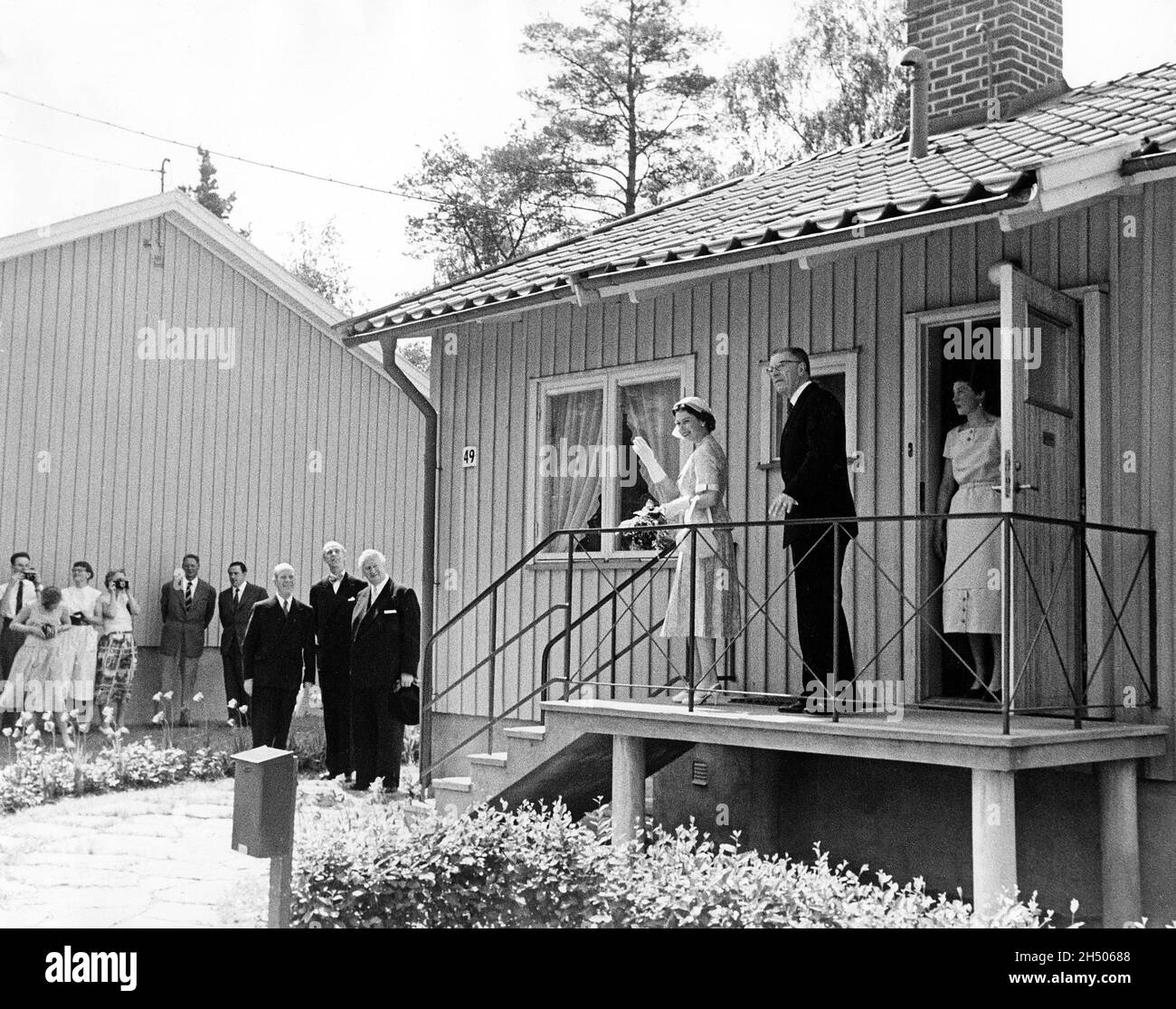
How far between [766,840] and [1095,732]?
2.56 m

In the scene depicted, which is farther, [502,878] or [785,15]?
[785,15]

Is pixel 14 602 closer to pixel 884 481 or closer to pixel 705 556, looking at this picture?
pixel 705 556

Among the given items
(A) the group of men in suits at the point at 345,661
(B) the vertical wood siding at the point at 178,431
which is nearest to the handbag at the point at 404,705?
(A) the group of men in suits at the point at 345,661

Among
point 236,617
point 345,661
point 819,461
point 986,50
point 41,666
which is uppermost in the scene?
point 986,50

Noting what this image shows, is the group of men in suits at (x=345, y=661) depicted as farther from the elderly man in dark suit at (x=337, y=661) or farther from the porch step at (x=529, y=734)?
the porch step at (x=529, y=734)

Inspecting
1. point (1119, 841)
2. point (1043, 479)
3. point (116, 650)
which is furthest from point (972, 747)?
point (116, 650)

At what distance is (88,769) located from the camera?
37.4 feet

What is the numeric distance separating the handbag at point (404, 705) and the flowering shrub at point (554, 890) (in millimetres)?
3746

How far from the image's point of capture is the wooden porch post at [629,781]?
7797mm

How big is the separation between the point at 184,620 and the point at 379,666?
286 inches

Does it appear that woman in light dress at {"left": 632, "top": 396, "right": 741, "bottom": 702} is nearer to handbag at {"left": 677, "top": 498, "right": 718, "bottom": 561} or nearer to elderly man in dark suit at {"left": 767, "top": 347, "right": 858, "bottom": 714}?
handbag at {"left": 677, "top": 498, "right": 718, "bottom": 561}
